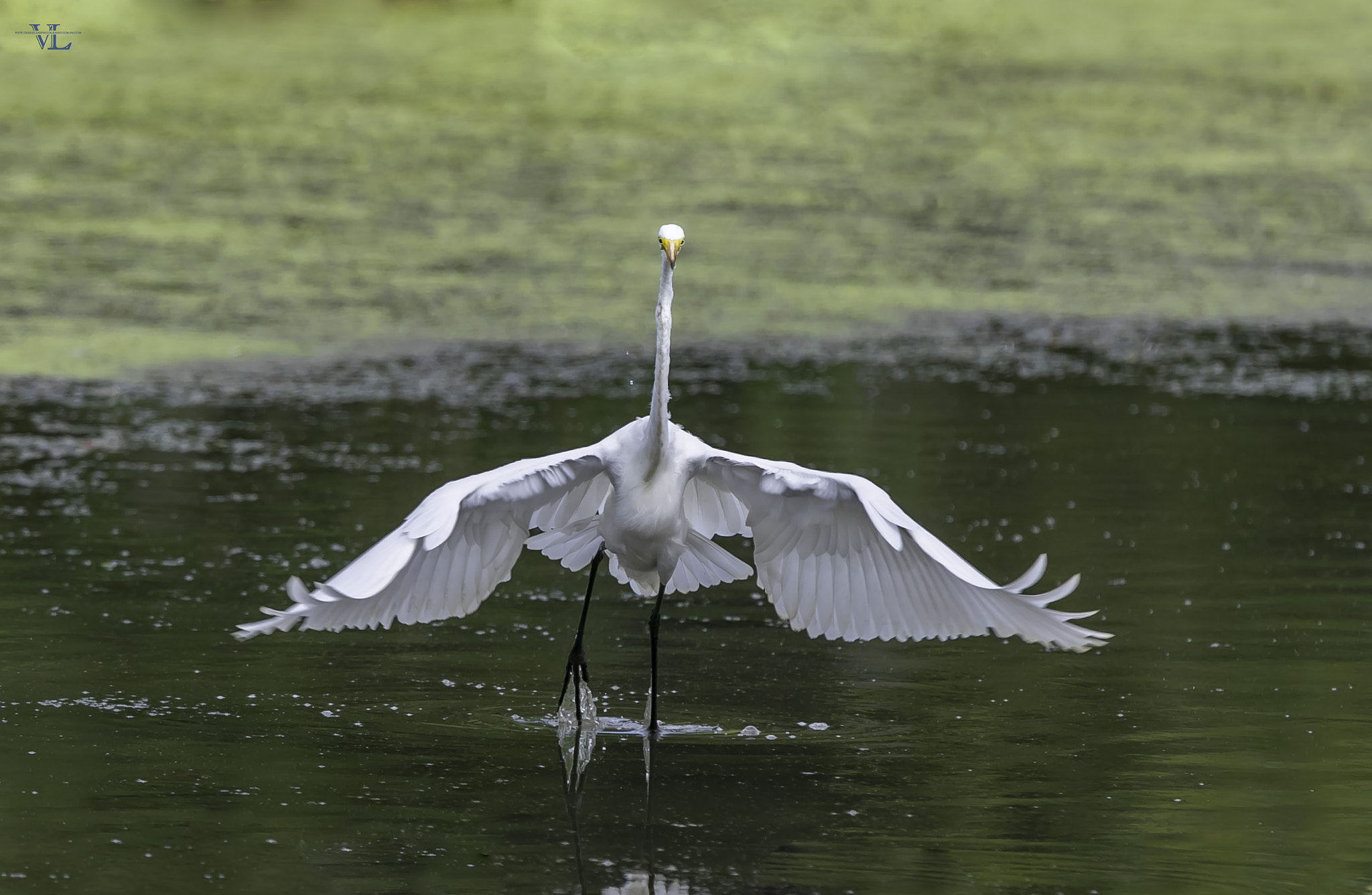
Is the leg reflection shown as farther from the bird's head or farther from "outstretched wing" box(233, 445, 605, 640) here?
the bird's head

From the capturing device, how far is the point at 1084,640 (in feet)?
18.4

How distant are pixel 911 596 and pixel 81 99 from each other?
16.0 m

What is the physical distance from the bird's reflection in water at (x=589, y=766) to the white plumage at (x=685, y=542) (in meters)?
0.57

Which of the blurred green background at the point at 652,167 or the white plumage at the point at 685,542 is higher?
the blurred green background at the point at 652,167

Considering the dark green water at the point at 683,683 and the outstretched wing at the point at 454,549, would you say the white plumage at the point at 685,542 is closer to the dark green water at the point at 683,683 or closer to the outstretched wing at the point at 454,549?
the outstretched wing at the point at 454,549

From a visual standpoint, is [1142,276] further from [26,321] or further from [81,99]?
[81,99]

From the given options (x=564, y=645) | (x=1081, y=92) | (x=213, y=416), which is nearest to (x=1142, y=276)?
(x=1081, y=92)

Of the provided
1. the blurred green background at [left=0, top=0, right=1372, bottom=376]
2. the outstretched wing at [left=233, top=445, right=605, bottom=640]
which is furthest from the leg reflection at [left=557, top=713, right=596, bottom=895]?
the blurred green background at [left=0, top=0, right=1372, bottom=376]

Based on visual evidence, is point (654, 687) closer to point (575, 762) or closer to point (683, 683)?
point (575, 762)

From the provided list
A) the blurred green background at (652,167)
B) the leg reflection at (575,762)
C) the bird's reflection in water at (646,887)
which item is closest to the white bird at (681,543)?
the leg reflection at (575,762)

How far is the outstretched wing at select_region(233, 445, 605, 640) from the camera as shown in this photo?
5539 mm

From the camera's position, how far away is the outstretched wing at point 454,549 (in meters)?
5.54

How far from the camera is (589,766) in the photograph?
6102 millimetres

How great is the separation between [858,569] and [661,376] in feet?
3.01
